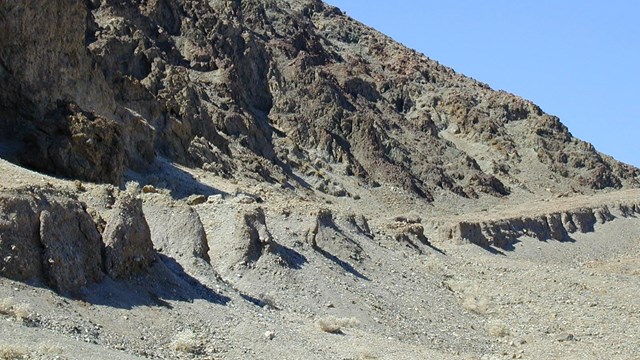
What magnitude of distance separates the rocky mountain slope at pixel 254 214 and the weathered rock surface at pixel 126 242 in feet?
0.13

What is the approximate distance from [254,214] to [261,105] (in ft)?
125

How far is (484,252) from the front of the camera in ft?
144

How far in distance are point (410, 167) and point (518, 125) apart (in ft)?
61.9

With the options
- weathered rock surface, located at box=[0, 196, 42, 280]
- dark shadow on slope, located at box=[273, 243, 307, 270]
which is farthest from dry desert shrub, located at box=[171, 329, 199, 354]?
dark shadow on slope, located at box=[273, 243, 307, 270]

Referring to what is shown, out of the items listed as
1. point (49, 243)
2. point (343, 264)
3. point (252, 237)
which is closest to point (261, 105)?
point (343, 264)

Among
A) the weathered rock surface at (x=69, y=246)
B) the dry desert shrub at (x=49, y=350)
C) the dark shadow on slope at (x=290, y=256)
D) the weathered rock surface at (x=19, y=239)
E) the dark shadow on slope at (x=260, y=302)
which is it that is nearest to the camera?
the dry desert shrub at (x=49, y=350)

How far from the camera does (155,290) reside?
1834 cm

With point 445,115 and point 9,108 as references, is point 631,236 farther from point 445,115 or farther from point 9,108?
point 9,108

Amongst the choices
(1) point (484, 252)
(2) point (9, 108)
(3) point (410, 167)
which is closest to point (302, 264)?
(2) point (9, 108)

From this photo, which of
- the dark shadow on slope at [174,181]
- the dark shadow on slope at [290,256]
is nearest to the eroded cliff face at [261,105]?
the dark shadow on slope at [174,181]

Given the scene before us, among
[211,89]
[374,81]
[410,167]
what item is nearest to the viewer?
[211,89]

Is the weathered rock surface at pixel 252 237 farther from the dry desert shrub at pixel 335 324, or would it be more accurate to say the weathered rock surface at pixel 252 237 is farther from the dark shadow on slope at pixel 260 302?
the dry desert shrub at pixel 335 324

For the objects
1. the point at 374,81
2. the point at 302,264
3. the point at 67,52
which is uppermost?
the point at 374,81

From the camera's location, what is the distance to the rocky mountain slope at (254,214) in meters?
17.0
